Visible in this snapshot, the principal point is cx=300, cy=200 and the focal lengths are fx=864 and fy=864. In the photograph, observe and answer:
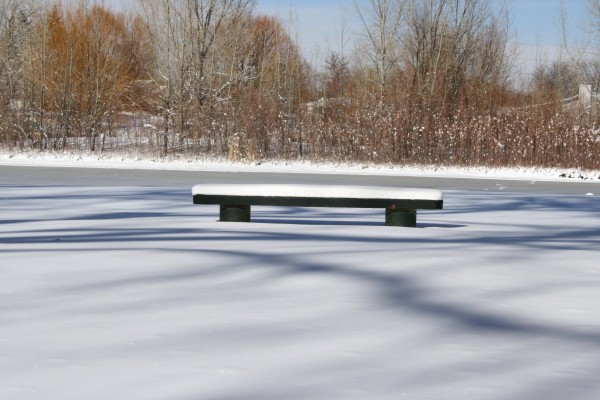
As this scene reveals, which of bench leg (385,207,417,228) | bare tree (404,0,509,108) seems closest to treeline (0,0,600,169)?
bare tree (404,0,509,108)

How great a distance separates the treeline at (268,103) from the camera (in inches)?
909

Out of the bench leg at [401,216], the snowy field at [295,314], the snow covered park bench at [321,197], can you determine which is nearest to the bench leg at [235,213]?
the snow covered park bench at [321,197]

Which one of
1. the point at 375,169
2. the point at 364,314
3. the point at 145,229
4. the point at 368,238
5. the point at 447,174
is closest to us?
the point at 364,314

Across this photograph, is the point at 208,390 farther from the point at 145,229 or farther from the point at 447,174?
the point at 447,174

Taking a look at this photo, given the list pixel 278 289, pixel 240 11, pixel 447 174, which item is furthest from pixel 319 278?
pixel 240 11

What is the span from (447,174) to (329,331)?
1788 centimetres

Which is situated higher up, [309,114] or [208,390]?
[309,114]

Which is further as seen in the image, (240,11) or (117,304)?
(240,11)

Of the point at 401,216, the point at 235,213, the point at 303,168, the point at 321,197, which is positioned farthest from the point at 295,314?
the point at 303,168

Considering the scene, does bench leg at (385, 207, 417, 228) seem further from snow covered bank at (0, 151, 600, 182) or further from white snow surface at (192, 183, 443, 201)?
snow covered bank at (0, 151, 600, 182)

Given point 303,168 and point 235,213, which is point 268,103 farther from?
point 235,213

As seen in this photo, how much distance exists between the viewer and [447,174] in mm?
21078

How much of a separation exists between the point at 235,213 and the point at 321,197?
→ 0.85 m

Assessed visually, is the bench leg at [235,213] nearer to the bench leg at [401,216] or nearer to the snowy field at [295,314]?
the snowy field at [295,314]
